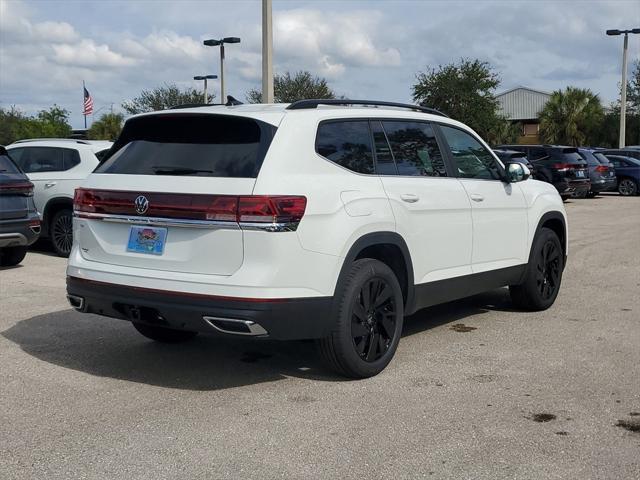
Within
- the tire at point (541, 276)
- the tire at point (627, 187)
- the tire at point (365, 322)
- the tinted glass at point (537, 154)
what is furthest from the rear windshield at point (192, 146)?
the tire at point (627, 187)

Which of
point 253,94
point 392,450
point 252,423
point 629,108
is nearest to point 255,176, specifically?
point 252,423

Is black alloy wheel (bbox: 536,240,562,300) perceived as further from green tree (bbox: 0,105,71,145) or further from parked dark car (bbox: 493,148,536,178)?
green tree (bbox: 0,105,71,145)

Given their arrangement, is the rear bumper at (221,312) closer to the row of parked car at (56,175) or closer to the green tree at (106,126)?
the row of parked car at (56,175)

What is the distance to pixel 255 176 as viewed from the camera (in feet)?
15.3

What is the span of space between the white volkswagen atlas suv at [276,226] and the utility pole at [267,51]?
9.97 meters

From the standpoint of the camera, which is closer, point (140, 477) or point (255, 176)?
point (140, 477)

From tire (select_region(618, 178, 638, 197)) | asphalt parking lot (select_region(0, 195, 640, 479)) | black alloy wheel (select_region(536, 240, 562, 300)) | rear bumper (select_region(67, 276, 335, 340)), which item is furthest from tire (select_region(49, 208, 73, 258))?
tire (select_region(618, 178, 638, 197))

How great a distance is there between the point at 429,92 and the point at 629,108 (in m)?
21.3

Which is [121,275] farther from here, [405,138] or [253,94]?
[253,94]

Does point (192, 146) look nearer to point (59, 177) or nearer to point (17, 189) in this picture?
point (17, 189)

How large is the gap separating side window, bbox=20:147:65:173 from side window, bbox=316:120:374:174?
24.2 ft

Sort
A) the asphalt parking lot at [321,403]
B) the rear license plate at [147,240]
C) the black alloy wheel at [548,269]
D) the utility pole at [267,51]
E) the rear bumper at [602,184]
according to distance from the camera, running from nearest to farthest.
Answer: the asphalt parking lot at [321,403]
the rear license plate at [147,240]
the black alloy wheel at [548,269]
the utility pole at [267,51]
the rear bumper at [602,184]

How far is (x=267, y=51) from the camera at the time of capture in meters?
15.8

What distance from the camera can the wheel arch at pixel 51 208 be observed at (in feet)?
37.7
